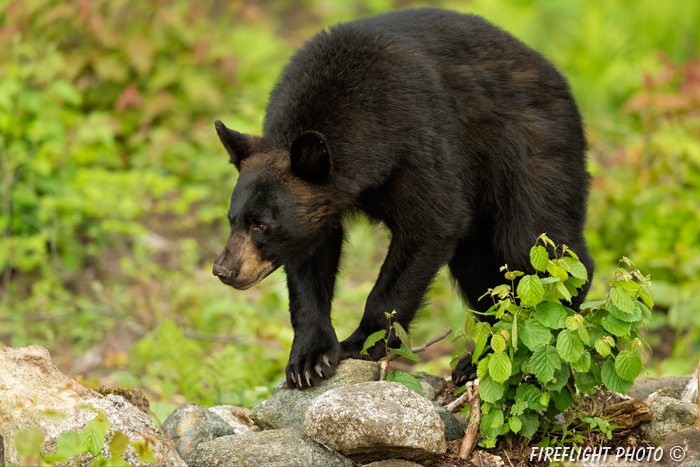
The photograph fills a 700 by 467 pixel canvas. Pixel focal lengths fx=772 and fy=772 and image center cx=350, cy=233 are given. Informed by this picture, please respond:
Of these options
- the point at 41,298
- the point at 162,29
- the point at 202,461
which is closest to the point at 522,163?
the point at 202,461

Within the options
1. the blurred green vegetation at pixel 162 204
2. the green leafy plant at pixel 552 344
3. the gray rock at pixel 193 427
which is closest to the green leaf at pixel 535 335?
the green leafy plant at pixel 552 344

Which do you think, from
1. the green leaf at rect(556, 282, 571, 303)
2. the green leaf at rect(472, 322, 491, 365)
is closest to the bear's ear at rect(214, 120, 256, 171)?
the green leaf at rect(472, 322, 491, 365)

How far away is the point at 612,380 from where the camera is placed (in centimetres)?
310

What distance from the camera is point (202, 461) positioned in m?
3.30

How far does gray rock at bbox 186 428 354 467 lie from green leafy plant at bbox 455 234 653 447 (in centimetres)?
70

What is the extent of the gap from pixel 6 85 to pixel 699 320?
687cm

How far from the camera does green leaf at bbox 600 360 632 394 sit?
3090mm

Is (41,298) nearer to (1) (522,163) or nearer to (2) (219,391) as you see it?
(2) (219,391)

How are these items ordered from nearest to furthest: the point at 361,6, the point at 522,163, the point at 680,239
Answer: the point at 522,163 < the point at 680,239 < the point at 361,6

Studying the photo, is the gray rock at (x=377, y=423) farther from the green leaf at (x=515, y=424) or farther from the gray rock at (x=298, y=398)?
the gray rock at (x=298, y=398)

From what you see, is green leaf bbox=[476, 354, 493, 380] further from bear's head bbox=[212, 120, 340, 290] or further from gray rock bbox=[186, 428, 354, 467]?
bear's head bbox=[212, 120, 340, 290]

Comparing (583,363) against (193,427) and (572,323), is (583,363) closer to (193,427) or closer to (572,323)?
(572,323)

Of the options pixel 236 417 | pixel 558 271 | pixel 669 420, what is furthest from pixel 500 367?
pixel 236 417

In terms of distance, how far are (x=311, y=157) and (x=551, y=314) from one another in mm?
1320
